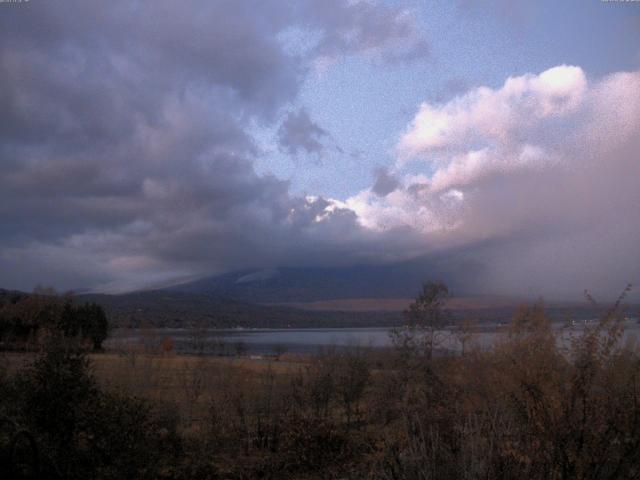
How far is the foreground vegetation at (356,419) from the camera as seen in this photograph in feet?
20.9

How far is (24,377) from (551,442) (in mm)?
8953

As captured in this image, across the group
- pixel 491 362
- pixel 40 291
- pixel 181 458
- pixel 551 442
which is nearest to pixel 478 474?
pixel 551 442

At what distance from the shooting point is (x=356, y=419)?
20234mm

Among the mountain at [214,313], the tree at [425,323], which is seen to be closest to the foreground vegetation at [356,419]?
the tree at [425,323]

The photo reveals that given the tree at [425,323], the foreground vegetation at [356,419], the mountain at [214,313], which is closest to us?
the foreground vegetation at [356,419]

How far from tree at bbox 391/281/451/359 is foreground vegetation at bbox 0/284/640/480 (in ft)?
0.60

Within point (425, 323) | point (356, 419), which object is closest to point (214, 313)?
point (425, 323)

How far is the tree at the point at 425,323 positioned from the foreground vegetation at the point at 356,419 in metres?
0.18

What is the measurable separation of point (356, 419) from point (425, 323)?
4.19 meters

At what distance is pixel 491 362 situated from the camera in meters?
16.5

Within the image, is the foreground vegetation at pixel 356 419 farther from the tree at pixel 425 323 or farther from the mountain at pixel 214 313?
the mountain at pixel 214 313

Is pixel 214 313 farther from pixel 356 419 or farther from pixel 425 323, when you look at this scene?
pixel 356 419

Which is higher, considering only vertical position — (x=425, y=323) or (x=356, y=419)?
(x=425, y=323)

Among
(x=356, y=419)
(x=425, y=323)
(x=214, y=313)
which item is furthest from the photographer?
(x=214, y=313)
